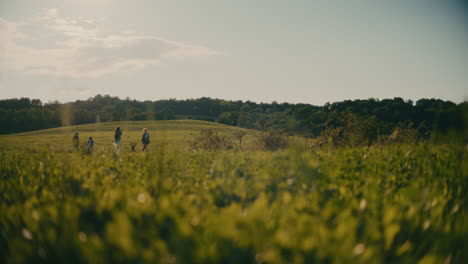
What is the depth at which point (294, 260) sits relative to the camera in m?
1.54

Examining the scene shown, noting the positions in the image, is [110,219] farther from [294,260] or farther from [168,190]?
[294,260]

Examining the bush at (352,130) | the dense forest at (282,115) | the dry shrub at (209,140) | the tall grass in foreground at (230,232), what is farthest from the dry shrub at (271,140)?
the tall grass in foreground at (230,232)

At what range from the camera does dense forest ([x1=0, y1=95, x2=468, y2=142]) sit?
77.4 ft

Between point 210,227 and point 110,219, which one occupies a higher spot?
point 210,227

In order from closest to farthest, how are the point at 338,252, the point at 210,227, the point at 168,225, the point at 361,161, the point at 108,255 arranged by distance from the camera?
the point at 338,252, the point at 108,255, the point at 210,227, the point at 168,225, the point at 361,161

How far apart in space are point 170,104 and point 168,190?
151 meters

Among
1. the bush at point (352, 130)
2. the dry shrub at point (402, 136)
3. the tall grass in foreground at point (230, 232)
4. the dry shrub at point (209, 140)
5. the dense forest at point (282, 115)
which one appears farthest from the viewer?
the dry shrub at point (209, 140)

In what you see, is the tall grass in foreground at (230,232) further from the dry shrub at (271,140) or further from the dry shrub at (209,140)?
the dry shrub at (271,140)

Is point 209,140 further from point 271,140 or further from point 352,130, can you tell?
point 352,130

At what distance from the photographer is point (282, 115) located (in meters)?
36.5

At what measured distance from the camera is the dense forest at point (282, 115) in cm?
2359

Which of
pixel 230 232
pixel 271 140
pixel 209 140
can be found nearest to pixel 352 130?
pixel 271 140

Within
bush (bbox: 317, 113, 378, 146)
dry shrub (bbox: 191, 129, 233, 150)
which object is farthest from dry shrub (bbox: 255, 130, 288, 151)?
bush (bbox: 317, 113, 378, 146)

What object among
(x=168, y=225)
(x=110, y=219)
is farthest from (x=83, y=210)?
(x=168, y=225)
